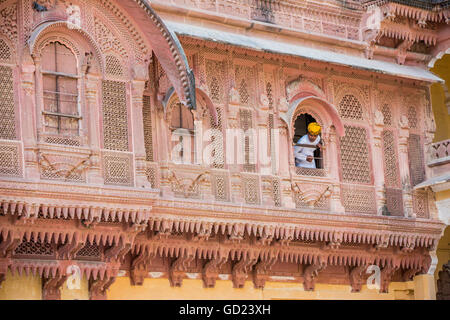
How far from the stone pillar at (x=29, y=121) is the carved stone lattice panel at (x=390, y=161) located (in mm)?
5876

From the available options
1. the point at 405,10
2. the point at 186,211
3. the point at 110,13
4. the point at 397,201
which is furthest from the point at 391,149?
the point at 110,13

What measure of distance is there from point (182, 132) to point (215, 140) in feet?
1.67

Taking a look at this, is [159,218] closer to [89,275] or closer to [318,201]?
[89,275]

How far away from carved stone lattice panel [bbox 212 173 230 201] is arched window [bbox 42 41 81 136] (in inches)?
86.6

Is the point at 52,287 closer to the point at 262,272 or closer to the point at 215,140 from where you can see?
the point at 215,140

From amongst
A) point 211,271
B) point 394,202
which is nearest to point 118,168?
point 211,271

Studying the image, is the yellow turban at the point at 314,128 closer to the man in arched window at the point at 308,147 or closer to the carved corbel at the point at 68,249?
the man in arched window at the point at 308,147

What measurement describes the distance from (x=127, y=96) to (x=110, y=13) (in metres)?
1.04

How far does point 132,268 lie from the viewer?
47.5 feet

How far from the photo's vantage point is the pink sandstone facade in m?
13.3

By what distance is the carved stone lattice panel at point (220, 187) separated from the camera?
49.1 ft

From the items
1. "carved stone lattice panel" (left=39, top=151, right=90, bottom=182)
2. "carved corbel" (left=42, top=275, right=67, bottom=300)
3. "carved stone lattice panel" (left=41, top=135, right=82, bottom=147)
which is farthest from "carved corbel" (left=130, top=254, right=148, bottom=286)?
"carved stone lattice panel" (left=41, top=135, right=82, bottom=147)

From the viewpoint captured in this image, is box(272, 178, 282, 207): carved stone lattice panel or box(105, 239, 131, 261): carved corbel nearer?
box(105, 239, 131, 261): carved corbel

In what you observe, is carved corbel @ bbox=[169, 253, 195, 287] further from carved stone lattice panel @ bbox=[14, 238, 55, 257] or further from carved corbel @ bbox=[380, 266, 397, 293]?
carved corbel @ bbox=[380, 266, 397, 293]
